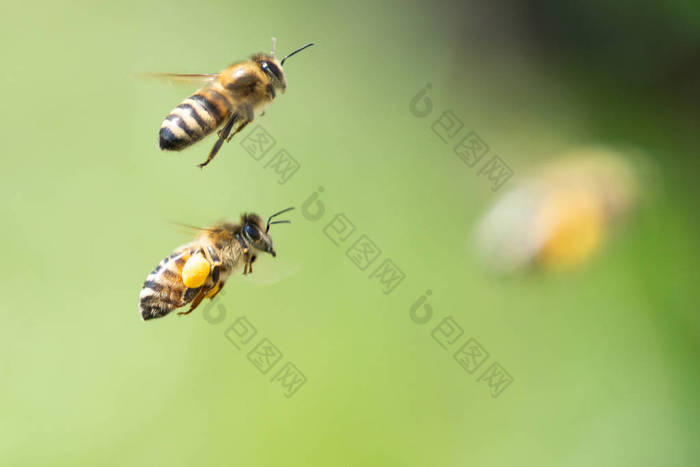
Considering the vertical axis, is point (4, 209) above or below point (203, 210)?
above

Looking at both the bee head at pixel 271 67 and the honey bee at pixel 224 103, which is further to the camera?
the bee head at pixel 271 67

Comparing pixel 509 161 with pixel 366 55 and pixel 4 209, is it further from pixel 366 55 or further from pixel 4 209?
pixel 4 209

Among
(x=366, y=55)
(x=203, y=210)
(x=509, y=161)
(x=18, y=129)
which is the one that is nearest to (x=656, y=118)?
(x=509, y=161)

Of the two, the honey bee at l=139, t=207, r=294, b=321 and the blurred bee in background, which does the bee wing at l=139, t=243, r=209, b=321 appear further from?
the blurred bee in background

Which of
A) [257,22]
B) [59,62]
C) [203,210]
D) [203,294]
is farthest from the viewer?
[257,22]

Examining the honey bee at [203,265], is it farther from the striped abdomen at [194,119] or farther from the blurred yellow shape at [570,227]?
the blurred yellow shape at [570,227]

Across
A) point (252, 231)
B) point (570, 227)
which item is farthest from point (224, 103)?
point (570, 227)

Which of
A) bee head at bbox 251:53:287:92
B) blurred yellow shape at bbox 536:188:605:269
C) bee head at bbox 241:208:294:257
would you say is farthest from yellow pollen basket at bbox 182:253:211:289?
blurred yellow shape at bbox 536:188:605:269

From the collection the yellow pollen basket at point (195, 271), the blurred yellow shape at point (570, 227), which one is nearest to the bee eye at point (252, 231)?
the yellow pollen basket at point (195, 271)

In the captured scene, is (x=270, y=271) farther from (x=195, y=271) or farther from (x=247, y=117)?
(x=247, y=117)
